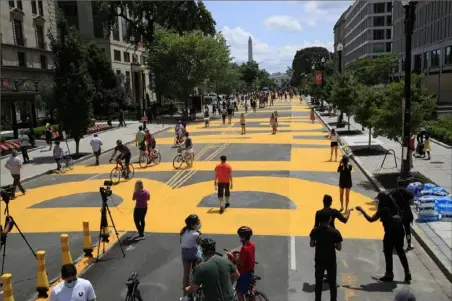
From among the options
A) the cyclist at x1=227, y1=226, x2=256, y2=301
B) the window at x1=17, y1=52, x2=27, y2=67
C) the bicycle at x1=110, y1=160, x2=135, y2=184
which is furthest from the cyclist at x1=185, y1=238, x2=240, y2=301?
the window at x1=17, y1=52, x2=27, y2=67

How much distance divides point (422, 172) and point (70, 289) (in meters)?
16.7

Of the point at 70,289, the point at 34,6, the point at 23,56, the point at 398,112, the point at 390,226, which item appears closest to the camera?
the point at 70,289

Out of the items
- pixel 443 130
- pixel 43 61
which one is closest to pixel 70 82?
pixel 443 130

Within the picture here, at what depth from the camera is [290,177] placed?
19.7m

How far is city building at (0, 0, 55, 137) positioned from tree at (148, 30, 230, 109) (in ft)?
40.5

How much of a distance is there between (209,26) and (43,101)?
106 ft

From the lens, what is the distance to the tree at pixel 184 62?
4988 centimetres

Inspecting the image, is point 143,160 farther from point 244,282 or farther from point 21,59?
point 21,59

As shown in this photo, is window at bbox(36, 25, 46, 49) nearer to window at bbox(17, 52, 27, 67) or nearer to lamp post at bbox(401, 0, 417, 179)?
window at bbox(17, 52, 27, 67)

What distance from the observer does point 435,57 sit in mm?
64250

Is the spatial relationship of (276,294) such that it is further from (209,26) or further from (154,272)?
(209,26)


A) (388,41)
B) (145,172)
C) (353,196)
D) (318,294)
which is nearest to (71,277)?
(318,294)

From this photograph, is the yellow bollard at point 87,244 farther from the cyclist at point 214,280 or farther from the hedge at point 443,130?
the hedge at point 443,130

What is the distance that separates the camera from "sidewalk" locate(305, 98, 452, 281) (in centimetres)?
1055
